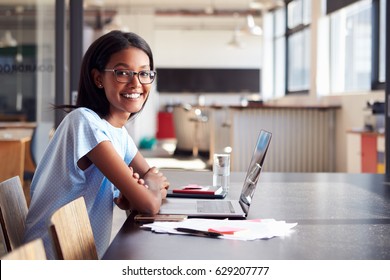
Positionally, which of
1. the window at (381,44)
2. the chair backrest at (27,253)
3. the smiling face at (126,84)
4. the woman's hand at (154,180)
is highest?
the window at (381,44)

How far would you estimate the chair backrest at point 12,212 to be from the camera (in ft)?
5.79

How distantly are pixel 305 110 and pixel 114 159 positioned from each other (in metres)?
7.05

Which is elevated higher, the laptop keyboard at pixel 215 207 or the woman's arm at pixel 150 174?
the woman's arm at pixel 150 174

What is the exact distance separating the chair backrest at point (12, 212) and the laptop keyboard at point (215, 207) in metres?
0.51

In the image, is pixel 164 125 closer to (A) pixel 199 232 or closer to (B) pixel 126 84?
(B) pixel 126 84

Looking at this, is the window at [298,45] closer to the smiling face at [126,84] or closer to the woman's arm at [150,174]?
the woman's arm at [150,174]

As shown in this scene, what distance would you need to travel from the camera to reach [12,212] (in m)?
1.88

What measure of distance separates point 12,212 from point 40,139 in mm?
4159

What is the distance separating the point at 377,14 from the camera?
25.5 feet

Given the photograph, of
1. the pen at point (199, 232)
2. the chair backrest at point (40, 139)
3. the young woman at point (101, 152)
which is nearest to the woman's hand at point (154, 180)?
the young woman at point (101, 152)

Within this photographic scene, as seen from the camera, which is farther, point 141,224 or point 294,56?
point 294,56

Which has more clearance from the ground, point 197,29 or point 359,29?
point 197,29

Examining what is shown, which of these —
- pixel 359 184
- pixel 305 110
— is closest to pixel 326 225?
pixel 359 184
